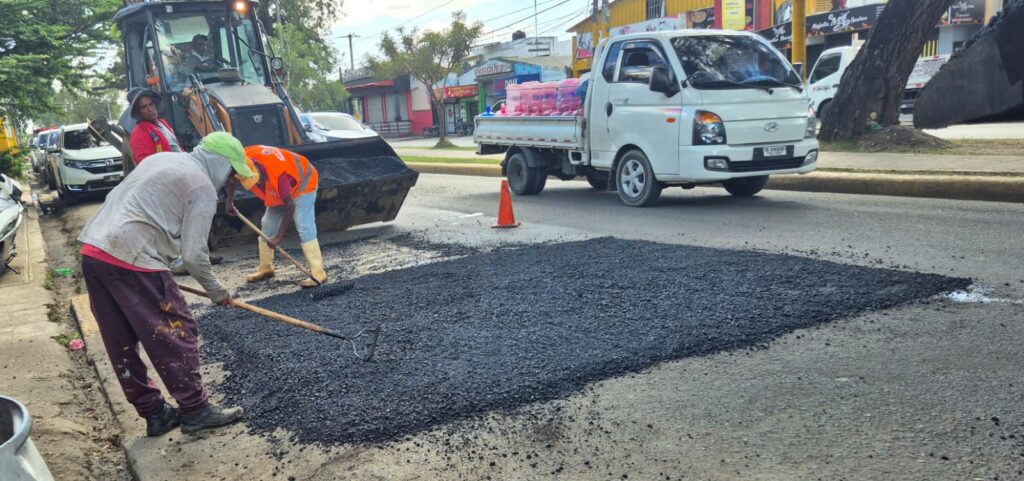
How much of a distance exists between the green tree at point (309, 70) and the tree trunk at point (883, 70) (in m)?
29.2

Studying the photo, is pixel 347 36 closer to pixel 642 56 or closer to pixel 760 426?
pixel 642 56

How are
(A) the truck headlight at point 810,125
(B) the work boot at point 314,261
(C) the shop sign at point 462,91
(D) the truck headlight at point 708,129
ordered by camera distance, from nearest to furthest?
(B) the work boot at point 314,261, (D) the truck headlight at point 708,129, (A) the truck headlight at point 810,125, (C) the shop sign at point 462,91

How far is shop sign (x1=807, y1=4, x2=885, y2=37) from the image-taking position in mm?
27922

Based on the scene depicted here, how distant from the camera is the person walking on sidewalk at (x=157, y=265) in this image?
Answer: 352 centimetres

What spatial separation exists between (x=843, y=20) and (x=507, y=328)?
28247 mm

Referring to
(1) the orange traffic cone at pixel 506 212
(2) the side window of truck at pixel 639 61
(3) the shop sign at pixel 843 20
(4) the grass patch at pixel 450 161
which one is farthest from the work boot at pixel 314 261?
(3) the shop sign at pixel 843 20

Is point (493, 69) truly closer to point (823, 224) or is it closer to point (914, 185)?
point (914, 185)

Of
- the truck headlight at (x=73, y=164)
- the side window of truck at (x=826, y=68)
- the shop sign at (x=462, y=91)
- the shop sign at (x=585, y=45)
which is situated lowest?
the truck headlight at (x=73, y=164)

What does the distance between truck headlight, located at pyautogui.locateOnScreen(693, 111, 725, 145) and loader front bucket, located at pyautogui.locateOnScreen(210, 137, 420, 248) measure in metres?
3.34

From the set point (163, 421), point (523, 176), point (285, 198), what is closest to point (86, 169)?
point (523, 176)

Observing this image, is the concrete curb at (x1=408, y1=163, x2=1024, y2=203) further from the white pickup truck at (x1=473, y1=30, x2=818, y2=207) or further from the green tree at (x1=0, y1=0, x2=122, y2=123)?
the green tree at (x1=0, y1=0, x2=122, y2=123)

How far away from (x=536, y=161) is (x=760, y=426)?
28.5 ft

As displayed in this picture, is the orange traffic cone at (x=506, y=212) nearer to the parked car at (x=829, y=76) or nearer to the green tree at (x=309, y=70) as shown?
the parked car at (x=829, y=76)

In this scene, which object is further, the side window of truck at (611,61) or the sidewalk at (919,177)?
the side window of truck at (611,61)
